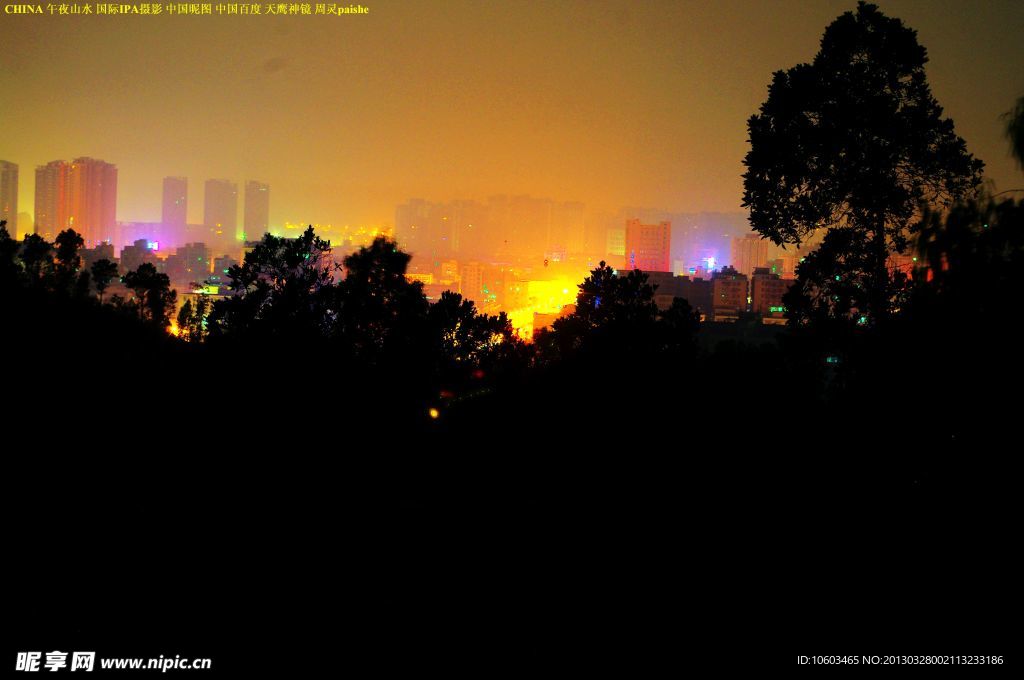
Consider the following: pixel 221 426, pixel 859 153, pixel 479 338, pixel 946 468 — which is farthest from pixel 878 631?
pixel 479 338

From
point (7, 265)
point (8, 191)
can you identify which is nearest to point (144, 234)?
point (8, 191)

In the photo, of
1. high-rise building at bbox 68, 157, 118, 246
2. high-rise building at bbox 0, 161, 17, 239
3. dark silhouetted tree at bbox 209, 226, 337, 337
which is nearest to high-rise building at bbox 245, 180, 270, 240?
high-rise building at bbox 68, 157, 118, 246

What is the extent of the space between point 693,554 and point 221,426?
549 centimetres

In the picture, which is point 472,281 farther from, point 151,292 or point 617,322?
point 617,322

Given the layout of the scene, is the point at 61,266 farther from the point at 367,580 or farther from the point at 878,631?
the point at 878,631

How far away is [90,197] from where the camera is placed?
301 ft

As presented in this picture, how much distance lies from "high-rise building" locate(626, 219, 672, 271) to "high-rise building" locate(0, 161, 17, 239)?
7509cm

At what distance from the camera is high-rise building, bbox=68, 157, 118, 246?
297 ft

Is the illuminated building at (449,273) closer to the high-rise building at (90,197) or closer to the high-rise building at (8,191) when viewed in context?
the high-rise building at (90,197)

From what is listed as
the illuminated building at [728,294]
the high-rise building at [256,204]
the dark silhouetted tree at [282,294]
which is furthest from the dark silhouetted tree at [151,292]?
the high-rise building at [256,204]

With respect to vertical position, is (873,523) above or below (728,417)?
below

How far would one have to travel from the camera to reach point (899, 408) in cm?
646

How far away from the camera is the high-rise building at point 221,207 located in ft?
391

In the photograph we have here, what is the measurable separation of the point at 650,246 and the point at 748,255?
1399cm
